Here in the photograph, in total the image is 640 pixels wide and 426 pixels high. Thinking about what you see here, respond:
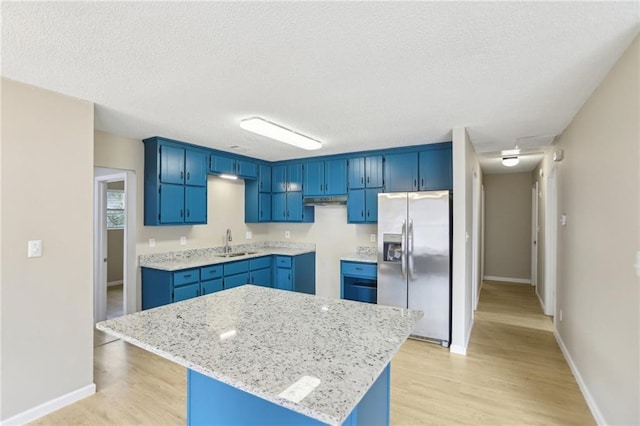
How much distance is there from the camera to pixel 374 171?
4.49 m

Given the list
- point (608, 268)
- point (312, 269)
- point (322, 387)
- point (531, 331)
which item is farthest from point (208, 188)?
point (531, 331)

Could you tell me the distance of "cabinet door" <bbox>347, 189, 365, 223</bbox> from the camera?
15.1 feet

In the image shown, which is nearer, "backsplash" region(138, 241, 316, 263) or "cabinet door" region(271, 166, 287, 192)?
"backsplash" region(138, 241, 316, 263)

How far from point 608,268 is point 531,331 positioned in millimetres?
2394

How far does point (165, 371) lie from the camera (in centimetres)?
296

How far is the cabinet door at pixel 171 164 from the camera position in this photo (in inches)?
150

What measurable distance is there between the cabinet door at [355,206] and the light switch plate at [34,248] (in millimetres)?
3422

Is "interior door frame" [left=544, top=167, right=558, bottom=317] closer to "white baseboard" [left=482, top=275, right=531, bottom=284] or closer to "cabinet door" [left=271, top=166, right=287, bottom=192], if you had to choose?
"white baseboard" [left=482, top=275, right=531, bottom=284]

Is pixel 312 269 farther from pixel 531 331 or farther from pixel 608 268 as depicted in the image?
pixel 608 268

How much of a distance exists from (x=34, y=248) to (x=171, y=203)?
1696 mm

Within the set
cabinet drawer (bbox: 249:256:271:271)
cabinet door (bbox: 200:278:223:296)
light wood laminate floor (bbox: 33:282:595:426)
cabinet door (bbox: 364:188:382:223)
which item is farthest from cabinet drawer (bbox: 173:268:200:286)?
cabinet door (bbox: 364:188:382:223)

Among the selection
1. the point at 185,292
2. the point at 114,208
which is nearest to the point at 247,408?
the point at 185,292

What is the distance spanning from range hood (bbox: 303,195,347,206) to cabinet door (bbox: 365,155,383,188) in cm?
46

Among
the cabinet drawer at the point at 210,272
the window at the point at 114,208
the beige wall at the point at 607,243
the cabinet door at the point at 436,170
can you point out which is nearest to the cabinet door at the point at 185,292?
the cabinet drawer at the point at 210,272
